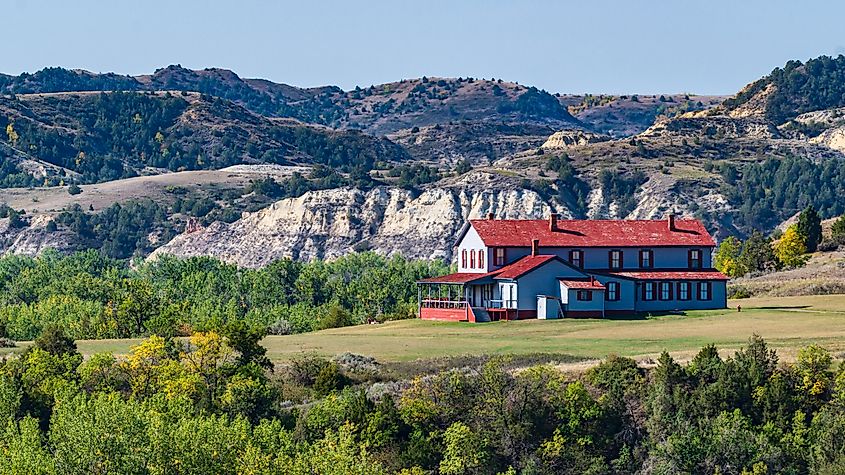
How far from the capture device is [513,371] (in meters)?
53.0

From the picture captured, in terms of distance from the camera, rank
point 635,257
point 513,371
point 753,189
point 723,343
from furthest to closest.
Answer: point 753,189 < point 635,257 < point 723,343 < point 513,371

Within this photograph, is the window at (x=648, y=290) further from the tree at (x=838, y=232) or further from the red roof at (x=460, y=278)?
the tree at (x=838, y=232)

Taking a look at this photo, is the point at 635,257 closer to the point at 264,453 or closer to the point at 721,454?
the point at 721,454

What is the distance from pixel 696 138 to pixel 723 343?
133496 millimetres

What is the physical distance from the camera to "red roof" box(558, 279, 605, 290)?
240 feet

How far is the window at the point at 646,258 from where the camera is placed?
3106 inches

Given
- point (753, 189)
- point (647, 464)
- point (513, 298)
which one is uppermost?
point (753, 189)

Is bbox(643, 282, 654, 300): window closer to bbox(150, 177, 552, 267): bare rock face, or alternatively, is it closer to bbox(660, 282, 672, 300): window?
bbox(660, 282, 672, 300): window

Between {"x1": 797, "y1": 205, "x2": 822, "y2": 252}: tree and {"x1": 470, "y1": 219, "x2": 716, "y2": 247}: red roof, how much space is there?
1074 inches

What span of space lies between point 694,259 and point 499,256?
32.0 feet

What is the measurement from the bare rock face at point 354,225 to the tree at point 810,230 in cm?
5381

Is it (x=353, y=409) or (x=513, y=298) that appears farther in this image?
(x=513, y=298)

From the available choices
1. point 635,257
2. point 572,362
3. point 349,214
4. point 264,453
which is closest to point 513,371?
point 572,362

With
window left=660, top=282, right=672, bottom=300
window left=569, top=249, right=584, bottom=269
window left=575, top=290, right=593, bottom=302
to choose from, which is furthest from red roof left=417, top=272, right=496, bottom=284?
window left=660, top=282, right=672, bottom=300
